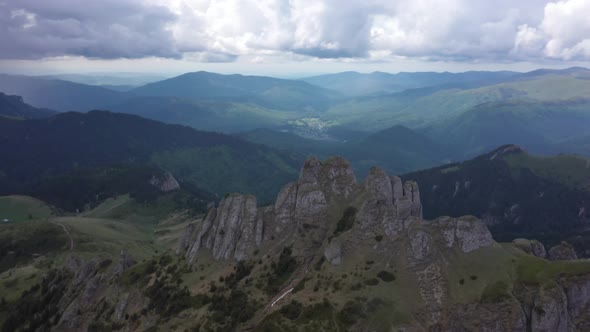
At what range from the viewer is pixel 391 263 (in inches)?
2544

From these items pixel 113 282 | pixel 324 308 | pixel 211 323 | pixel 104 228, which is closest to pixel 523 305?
pixel 324 308

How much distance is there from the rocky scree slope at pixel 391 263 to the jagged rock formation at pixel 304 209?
0.21m

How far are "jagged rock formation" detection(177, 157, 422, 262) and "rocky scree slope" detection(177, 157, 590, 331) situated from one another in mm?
208

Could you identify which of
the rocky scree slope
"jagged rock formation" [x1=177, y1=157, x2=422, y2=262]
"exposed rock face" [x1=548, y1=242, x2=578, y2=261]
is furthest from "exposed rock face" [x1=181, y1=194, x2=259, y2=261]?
"exposed rock face" [x1=548, y1=242, x2=578, y2=261]

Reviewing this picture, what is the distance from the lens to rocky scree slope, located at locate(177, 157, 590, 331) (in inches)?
2219

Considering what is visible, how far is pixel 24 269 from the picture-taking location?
469 feet

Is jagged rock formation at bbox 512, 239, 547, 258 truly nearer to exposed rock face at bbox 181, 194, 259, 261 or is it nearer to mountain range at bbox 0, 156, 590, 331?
mountain range at bbox 0, 156, 590, 331

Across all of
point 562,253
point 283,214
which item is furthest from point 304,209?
point 562,253

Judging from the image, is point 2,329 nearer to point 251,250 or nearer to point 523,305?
point 251,250

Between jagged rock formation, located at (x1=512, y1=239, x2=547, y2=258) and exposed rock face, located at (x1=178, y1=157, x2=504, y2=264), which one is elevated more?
exposed rock face, located at (x1=178, y1=157, x2=504, y2=264)

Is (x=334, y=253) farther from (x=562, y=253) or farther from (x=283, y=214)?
(x=562, y=253)

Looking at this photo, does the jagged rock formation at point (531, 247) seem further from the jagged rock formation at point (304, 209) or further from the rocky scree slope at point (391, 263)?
the jagged rock formation at point (304, 209)

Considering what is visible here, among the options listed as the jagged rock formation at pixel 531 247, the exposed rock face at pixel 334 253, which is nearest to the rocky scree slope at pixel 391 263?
the exposed rock face at pixel 334 253

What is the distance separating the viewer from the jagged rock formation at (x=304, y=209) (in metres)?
76.6
